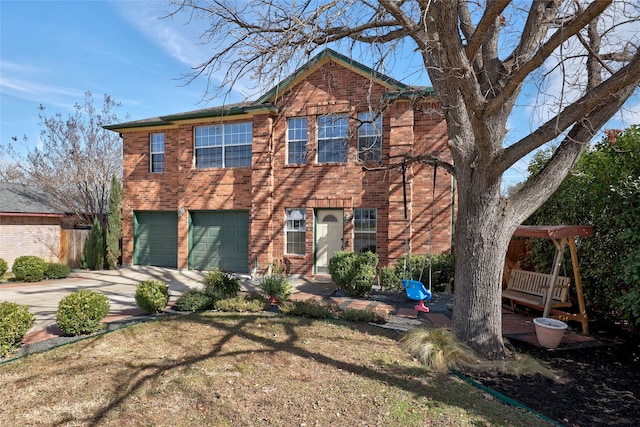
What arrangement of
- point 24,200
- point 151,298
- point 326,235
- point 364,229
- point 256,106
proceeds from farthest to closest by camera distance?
point 24,200 → point 256,106 → point 326,235 → point 364,229 → point 151,298

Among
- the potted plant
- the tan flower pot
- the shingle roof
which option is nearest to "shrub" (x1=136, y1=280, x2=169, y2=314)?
the potted plant

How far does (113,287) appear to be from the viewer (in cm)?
1020

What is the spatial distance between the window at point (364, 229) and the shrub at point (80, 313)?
7212 mm

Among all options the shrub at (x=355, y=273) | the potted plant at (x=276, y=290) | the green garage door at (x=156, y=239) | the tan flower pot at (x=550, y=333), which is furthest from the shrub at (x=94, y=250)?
the tan flower pot at (x=550, y=333)

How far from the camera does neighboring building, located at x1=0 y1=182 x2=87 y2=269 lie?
14125 millimetres

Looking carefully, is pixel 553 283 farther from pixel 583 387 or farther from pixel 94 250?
pixel 94 250

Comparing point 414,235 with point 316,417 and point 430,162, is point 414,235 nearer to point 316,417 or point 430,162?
point 430,162

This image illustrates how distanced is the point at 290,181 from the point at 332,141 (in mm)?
1962

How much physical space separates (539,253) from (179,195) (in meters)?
11.8

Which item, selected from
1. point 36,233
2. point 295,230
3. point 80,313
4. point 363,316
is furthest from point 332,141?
Answer: point 36,233

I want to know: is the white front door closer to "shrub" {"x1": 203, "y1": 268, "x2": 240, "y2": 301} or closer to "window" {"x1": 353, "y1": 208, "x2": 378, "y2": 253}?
"window" {"x1": 353, "y1": 208, "x2": 378, "y2": 253}

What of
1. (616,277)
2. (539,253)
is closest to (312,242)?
(539,253)

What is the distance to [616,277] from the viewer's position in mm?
5738

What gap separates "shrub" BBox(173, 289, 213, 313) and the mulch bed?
204 inches
